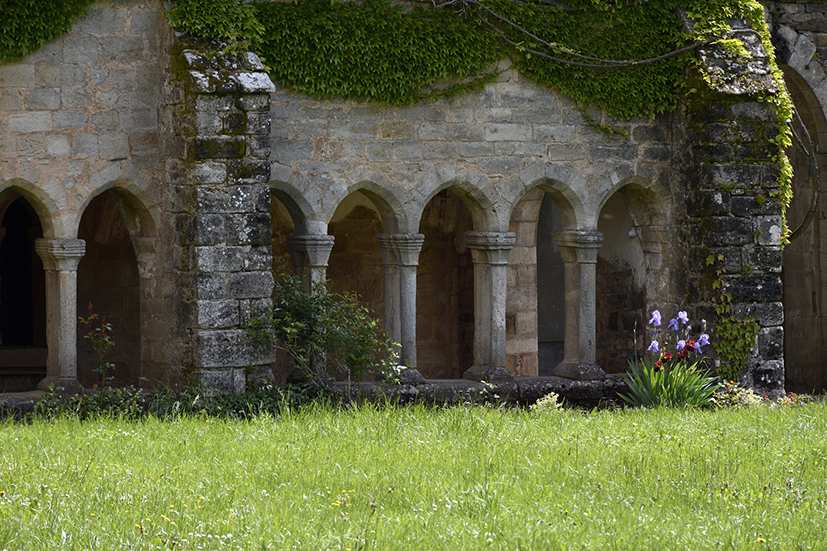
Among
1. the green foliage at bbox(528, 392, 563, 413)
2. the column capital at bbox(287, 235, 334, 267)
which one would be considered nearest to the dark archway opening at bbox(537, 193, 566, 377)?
the green foliage at bbox(528, 392, 563, 413)

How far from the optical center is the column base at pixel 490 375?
8258 millimetres

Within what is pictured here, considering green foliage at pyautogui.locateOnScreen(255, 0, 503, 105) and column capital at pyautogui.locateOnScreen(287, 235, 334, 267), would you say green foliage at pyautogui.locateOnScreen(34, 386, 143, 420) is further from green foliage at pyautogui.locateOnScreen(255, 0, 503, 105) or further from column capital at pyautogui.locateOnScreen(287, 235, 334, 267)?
green foliage at pyautogui.locateOnScreen(255, 0, 503, 105)

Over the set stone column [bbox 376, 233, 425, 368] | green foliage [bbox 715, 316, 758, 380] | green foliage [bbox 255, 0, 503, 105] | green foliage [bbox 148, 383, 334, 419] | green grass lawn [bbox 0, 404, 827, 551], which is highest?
green foliage [bbox 255, 0, 503, 105]

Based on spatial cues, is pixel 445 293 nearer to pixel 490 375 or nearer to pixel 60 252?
pixel 490 375

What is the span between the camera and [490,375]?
27.2 ft

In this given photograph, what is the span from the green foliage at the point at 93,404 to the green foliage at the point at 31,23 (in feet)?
7.25

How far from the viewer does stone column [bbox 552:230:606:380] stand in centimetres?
852

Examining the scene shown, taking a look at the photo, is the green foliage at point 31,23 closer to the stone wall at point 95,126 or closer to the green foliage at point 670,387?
the stone wall at point 95,126

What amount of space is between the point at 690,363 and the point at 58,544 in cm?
563

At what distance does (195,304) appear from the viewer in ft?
23.3

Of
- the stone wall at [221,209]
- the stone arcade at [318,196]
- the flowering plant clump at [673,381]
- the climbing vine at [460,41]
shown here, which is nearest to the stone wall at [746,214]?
the stone arcade at [318,196]

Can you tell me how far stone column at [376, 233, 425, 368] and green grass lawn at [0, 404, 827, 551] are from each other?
142cm

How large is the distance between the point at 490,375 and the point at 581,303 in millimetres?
935

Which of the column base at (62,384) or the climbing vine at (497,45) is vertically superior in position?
the climbing vine at (497,45)
